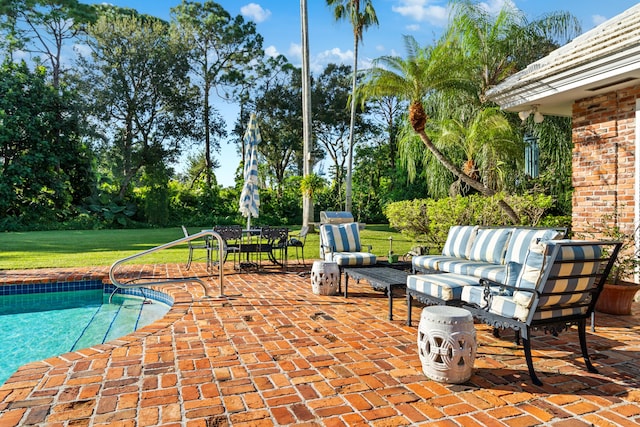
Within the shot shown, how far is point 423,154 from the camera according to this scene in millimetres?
14391

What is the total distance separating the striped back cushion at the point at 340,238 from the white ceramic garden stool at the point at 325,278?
110 cm

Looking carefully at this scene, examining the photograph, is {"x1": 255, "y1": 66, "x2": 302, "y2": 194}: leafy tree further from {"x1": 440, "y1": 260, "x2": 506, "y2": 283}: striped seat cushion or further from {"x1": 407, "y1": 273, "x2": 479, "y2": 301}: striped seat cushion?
{"x1": 407, "y1": 273, "x2": 479, "y2": 301}: striped seat cushion

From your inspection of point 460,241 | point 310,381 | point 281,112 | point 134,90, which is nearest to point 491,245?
point 460,241

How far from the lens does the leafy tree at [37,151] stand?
756 inches

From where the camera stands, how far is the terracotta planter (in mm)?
5008

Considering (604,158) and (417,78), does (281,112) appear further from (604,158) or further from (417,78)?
(604,158)

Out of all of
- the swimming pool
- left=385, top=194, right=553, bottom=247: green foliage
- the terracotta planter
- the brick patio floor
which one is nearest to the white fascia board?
left=385, top=194, right=553, bottom=247: green foliage

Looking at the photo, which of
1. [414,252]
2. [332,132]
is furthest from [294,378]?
[332,132]

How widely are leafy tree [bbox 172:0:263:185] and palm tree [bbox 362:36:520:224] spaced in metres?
16.9

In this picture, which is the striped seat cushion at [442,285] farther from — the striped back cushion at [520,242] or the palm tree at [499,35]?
the palm tree at [499,35]

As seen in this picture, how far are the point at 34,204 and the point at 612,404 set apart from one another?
72.7 ft

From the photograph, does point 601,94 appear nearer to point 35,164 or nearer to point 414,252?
point 414,252

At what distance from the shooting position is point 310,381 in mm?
3100

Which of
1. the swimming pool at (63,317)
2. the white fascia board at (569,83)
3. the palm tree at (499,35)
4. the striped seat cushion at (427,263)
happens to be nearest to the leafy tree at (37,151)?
the swimming pool at (63,317)
